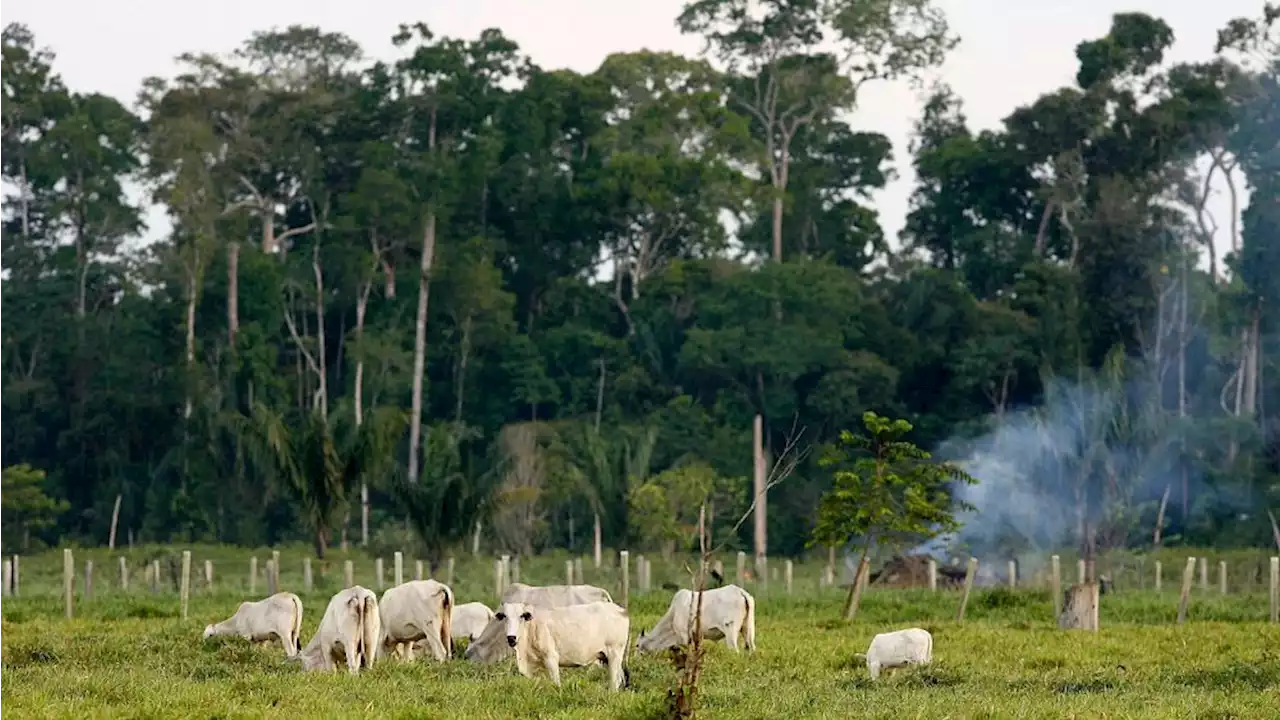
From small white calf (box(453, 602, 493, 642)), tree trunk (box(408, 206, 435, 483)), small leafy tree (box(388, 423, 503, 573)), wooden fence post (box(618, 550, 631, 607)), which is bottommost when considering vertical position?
small white calf (box(453, 602, 493, 642))

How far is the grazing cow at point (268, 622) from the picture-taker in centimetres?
2244

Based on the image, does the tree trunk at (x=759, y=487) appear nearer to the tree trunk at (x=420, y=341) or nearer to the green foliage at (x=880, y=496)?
the tree trunk at (x=420, y=341)

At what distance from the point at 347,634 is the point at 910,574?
25804 millimetres

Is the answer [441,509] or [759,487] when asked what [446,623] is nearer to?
[441,509]

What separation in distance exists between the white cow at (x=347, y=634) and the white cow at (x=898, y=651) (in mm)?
4441

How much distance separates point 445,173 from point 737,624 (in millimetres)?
44761

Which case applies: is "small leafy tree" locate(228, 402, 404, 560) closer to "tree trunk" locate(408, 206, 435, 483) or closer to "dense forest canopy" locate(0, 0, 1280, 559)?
"dense forest canopy" locate(0, 0, 1280, 559)

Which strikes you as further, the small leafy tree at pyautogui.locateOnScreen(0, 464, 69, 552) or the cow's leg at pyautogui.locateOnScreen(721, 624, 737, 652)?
the small leafy tree at pyautogui.locateOnScreen(0, 464, 69, 552)

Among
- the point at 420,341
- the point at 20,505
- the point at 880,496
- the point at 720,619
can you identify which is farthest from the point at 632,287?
the point at 720,619

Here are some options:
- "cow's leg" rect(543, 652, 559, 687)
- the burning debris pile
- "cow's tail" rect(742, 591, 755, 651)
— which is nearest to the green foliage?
"cow's tail" rect(742, 591, 755, 651)

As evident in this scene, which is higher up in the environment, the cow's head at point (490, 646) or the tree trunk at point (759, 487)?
the tree trunk at point (759, 487)

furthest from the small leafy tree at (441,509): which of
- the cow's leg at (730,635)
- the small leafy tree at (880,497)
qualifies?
the cow's leg at (730,635)

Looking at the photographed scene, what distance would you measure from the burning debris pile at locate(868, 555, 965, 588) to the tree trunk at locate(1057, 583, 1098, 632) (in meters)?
15.5

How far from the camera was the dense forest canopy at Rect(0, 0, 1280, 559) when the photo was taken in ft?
193
